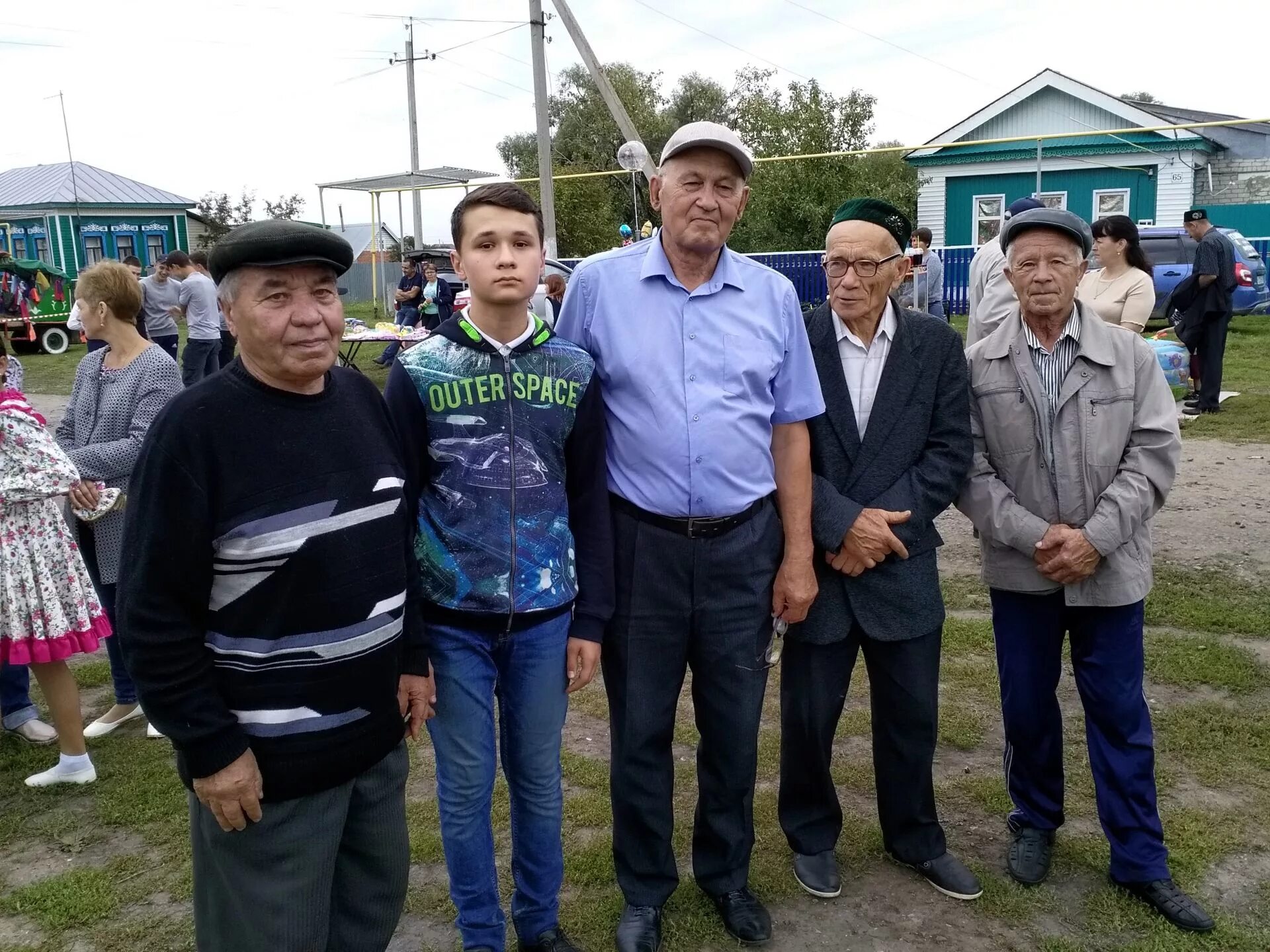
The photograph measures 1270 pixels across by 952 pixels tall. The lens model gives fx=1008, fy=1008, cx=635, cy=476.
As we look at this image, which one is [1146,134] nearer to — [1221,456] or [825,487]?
[1221,456]

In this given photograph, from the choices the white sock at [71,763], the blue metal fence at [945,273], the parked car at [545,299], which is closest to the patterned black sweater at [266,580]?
the white sock at [71,763]

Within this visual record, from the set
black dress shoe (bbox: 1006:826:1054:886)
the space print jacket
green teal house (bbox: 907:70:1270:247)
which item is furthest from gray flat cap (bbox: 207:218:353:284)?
green teal house (bbox: 907:70:1270:247)

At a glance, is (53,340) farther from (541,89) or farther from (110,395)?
(110,395)

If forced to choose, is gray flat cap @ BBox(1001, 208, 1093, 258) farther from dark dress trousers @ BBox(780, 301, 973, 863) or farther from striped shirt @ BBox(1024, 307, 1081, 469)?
dark dress trousers @ BBox(780, 301, 973, 863)

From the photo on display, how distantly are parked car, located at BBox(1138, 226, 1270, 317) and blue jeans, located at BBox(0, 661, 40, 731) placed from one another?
15861 mm

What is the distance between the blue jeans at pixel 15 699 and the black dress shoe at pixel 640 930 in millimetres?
2919

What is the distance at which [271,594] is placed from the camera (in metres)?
1.89

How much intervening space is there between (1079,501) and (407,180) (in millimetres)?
18249

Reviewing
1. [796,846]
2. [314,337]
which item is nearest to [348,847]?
[314,337]

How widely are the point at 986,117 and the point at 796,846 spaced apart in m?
23.5

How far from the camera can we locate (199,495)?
1.80 metres

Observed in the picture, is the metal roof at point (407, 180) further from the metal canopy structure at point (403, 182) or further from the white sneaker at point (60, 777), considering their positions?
the white sneaker at point (60, 777)

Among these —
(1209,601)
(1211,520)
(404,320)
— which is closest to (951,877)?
(1209,601)

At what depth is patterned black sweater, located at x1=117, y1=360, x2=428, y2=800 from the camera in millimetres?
1808
